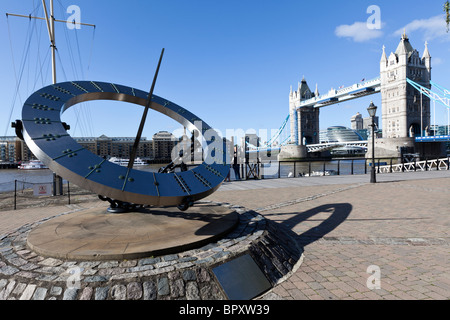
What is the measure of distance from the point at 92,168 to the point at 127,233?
1082 millimetres

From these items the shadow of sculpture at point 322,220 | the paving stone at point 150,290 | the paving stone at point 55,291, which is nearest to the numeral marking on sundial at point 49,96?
the paving stone at point 55,291

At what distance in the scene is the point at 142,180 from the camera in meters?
3.88

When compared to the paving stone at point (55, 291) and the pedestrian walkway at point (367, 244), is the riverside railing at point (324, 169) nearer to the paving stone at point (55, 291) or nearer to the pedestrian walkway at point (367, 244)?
the pedestrian walkway at point (367, 244)

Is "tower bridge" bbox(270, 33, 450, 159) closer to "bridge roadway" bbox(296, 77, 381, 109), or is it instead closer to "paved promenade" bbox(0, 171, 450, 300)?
"bridge roadway" bbox(296, 77, 381, 109)

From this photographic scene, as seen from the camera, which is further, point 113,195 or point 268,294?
point 113,195

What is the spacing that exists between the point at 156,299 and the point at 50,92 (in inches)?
168

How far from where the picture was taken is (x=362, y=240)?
15.3 feet

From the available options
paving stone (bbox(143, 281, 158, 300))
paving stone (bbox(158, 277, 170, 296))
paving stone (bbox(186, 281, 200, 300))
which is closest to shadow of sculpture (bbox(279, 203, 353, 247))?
paving stone (bbox(186, 281, 200, 300))

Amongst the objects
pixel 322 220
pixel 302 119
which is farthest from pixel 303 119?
pixel 322 220

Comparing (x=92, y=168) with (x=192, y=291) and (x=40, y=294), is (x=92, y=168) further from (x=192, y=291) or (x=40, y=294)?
(x=192, y=291)

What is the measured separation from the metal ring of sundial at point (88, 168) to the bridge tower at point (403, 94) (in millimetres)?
53748

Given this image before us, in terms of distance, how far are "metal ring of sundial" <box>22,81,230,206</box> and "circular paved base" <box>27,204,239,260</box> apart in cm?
51
